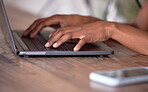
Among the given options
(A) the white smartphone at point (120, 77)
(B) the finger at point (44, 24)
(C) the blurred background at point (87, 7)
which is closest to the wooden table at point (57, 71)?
(A) the white smartphone at point (120, 77)

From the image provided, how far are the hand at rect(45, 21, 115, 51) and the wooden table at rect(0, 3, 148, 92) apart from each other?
90 mm

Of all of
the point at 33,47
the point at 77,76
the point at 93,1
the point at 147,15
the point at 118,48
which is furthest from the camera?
the point at 93,1

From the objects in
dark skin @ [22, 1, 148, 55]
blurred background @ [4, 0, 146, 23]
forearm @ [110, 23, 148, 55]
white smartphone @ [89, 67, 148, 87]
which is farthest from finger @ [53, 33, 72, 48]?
blurred background @ [4, 0, 146, 23]

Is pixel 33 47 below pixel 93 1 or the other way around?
the other way around

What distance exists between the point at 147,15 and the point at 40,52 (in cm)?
94

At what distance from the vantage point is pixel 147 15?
1.63 meters

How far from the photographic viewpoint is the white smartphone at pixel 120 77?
2.01ft

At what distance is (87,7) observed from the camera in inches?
123

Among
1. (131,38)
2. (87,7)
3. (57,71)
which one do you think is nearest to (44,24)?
(131,38)

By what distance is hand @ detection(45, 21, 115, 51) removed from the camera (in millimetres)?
969

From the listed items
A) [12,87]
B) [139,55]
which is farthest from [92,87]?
[139,55]

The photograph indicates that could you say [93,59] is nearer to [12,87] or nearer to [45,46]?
[45,46]

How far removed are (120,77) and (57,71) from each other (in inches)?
7.3

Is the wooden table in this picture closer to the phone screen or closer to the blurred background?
the phone screen
